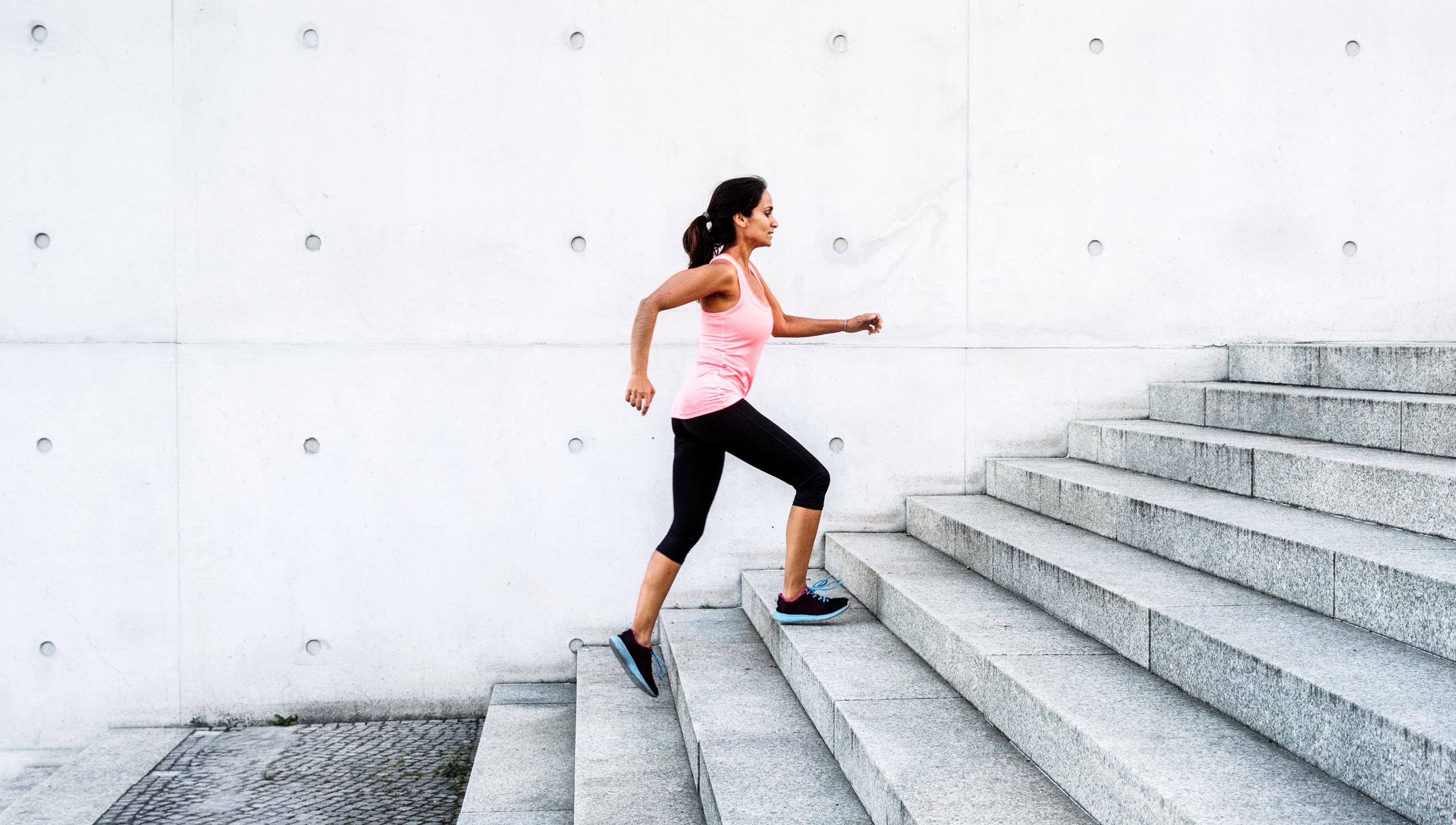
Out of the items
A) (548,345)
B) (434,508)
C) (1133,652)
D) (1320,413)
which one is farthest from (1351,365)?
(434,508)

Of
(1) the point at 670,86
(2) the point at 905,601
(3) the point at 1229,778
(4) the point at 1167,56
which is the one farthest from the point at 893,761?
(4) the point at 1167,56

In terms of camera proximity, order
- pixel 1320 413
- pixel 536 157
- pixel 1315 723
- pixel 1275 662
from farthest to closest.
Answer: pixel 536 157
pixel 1320 413
pixel 1275 662
pixel 1315 723

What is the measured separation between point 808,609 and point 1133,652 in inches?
50.8

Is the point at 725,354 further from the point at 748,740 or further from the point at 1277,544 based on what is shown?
the point at 1277,544

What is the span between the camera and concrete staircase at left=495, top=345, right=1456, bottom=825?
2.14 meters

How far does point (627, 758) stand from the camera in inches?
138

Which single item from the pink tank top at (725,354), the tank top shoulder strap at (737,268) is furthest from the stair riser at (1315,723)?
the tank top shoulder strap at (737,268)

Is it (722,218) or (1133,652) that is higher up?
(722,218)

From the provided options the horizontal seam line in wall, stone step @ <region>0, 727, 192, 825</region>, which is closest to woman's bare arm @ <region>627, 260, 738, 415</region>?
the horizontal seam line in wall

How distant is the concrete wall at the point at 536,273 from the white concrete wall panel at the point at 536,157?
16mm

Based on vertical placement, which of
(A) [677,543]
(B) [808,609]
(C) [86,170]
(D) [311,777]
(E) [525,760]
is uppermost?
(C) [86,170]

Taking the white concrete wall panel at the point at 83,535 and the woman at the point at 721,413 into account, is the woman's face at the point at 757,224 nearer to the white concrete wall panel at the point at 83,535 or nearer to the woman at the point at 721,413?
the woman at the point at 721,413

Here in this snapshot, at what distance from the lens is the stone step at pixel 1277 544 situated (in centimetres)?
242

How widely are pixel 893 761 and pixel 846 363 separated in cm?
259
